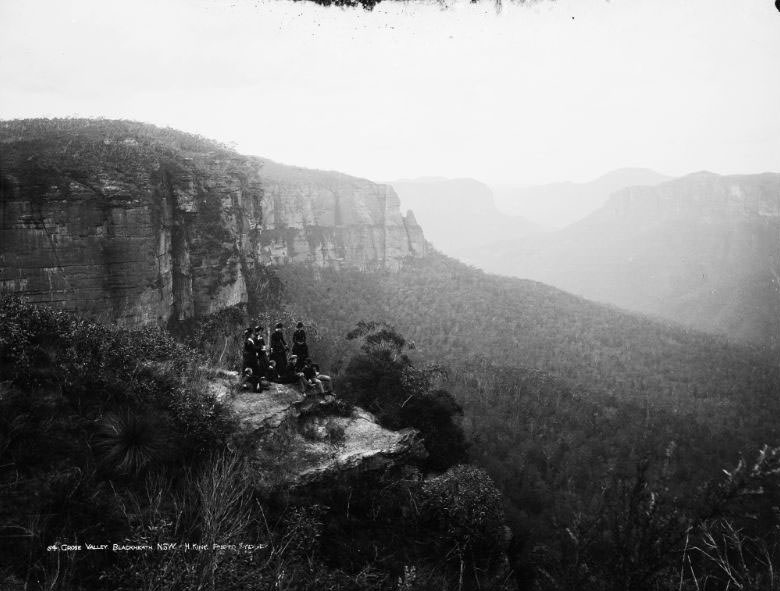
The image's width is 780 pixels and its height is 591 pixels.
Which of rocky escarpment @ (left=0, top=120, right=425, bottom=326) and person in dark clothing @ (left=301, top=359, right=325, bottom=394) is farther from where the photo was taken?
rocky escarpment @ (left=0, top=120, right=425, bottom=326)

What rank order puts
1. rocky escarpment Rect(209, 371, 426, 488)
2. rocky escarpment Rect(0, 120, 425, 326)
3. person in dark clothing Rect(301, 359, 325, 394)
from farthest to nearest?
rocky escarpment Rect(0, 120, 425, 326) < person in dark clothing Rect(301, 359, 325, 394) < rocky escarpment Rect(209, 371, 426, 488)

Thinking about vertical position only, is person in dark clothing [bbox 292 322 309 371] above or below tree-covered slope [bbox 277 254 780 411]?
above

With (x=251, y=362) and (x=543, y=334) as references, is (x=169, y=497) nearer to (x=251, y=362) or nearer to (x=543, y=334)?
(x=251, y=362)

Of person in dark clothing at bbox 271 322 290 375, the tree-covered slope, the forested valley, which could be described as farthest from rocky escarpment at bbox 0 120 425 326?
the tree-covered slope

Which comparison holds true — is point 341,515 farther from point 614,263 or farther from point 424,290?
point 614,263

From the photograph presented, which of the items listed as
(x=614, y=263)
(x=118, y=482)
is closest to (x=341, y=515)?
(x=118, y=482)

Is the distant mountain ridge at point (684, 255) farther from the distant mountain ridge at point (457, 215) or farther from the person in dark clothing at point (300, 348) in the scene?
the person in dark clothing at point (300, 348)

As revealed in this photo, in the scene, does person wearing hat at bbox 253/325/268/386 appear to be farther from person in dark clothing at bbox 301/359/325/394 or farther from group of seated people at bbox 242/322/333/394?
person in dark clothing at bbox 301/359/325/394

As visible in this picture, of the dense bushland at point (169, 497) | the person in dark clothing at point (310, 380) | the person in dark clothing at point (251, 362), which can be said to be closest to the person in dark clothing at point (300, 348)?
the person in dark clothing at point (310, 380)
